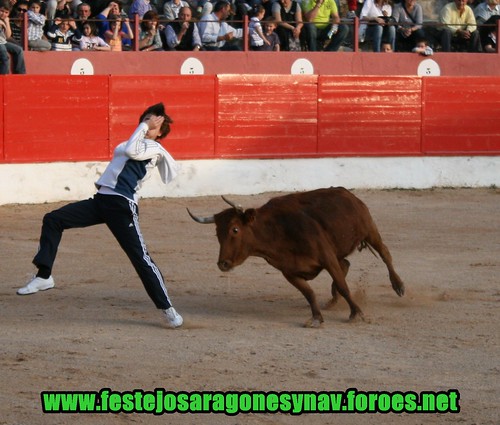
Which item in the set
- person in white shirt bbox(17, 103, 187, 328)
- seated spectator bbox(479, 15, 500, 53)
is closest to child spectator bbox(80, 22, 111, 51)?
seated spectator bbox(479, 15, 500, 53)

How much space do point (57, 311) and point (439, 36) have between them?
434 inches

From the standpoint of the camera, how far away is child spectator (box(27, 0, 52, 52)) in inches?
566

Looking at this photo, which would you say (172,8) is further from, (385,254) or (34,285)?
(34,285)

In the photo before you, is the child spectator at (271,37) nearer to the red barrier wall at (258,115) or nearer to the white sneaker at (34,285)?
the red barrier wall at (258,115)

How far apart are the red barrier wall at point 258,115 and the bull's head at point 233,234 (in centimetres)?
641

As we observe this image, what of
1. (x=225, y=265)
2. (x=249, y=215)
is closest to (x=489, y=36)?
(x=249, y=215)

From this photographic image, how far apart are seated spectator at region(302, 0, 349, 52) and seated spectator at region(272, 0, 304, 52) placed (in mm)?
149

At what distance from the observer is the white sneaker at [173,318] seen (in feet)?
23.7

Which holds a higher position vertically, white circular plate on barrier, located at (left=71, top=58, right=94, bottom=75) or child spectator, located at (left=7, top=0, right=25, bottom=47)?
child spectator, located at (left=7, top=0, right=25, bottom=47)

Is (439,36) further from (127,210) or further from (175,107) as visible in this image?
(127,210)

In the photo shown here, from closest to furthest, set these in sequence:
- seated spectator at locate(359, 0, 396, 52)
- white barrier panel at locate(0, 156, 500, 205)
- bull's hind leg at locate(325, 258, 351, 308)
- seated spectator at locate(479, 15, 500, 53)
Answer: bull's hind leg at locate(325, 258, 351, 308), white barrier panel at locate(0, 156, 500, 205), seated spectator at locate(359, 0, 396, 52), seated spectator at locate(479, 15, 500, 53)

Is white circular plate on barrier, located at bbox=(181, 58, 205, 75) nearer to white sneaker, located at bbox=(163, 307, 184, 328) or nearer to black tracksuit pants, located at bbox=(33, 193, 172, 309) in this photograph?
black tracksuit pants, located at bbox=(33, 193, 172, 309)

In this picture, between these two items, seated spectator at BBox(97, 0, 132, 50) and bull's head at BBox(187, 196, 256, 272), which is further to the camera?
seated spectator at BBox(97, 0, 132, 50)

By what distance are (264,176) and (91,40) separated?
2.85 m
